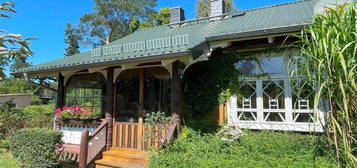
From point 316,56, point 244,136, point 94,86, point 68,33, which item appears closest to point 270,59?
point 244,136

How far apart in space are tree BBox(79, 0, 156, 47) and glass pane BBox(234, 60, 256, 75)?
22.3 m

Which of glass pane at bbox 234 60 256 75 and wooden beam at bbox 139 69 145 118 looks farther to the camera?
wooden beam at bbox 139 69 145 118

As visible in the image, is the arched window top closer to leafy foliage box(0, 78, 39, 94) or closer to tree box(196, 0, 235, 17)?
tree box(196, 0, 235, 17)

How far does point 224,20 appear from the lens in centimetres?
902

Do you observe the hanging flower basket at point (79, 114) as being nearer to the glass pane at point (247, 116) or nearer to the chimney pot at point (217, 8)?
the glass pane at point (247, 116)

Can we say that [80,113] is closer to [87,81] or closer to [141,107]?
[87,81]

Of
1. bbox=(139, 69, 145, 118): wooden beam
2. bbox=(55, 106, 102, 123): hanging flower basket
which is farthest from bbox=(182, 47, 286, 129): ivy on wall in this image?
bbox=(55, 106, 102, 123): hanging flower basket

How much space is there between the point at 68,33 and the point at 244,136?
29.0 m

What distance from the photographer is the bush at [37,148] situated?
19.0 feet

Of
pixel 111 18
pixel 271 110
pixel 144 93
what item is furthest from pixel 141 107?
pixel 111 18

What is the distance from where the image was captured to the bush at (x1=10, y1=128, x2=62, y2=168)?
5793 mm

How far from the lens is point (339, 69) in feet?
10.8

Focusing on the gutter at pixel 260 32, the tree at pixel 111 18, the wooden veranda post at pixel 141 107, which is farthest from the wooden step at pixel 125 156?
the tree at pixel 111 18

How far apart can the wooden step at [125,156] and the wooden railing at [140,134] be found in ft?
0.93
